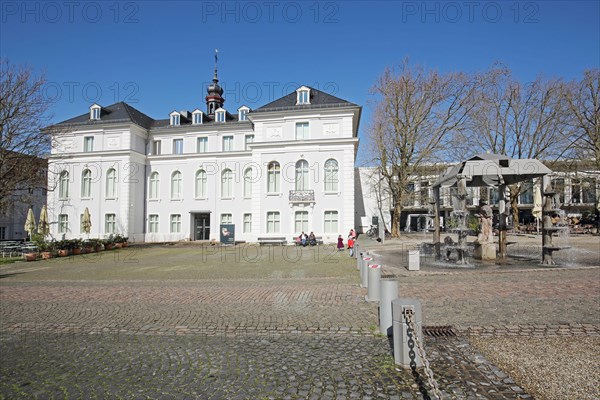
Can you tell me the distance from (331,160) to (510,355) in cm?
2851

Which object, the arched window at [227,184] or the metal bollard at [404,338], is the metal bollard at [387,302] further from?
the arched window at [227,184]

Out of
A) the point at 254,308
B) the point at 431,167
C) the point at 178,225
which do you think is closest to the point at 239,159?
the point at 178,225

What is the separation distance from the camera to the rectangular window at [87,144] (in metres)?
37.8

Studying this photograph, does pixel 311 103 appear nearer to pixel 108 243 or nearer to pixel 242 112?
pixel 242 112

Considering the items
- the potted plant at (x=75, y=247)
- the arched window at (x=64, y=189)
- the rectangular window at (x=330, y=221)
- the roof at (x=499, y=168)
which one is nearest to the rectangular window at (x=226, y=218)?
the rectangular window at (x=330, y=221)

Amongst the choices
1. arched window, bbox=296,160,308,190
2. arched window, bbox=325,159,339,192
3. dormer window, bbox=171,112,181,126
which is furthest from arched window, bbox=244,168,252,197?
dormer window, bbox=171,112,181,126

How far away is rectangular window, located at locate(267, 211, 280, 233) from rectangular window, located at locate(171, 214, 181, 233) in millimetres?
10670

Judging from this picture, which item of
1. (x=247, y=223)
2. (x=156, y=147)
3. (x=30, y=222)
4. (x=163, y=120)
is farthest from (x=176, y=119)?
(x=30, y=222)

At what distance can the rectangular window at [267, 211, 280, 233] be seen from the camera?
33297 mm

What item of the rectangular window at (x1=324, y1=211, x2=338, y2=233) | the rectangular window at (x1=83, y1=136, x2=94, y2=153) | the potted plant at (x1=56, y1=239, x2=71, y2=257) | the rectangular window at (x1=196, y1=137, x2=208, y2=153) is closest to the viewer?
the potted plant at (x1=56, y1=239, x2=71, y2=257)

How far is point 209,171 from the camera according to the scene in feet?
123

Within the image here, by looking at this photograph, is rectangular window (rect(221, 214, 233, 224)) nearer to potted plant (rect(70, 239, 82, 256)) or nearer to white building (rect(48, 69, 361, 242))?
white building (rect(48, 69, 361, 242))

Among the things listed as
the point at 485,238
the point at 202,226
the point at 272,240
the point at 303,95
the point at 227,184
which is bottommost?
the point at 272,240

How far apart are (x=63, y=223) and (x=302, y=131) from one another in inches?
1042
